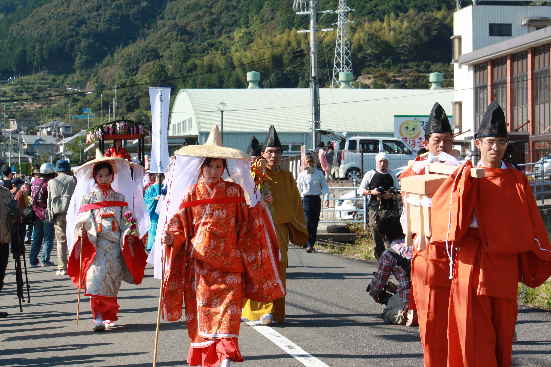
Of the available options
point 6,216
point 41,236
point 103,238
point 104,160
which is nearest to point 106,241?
point 103,238

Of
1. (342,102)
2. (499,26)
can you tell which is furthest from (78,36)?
(499,26)

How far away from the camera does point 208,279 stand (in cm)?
754

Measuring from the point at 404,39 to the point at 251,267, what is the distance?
122 metres

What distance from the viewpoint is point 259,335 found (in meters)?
9.42

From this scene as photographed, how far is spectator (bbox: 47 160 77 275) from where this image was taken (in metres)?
16.3

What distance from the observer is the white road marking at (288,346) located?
7895 mm

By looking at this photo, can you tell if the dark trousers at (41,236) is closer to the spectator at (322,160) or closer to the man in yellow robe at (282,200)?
the man in yellow robe at (282,200)

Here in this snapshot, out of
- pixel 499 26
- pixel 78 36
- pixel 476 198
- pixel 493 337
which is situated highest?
pixel 78 36

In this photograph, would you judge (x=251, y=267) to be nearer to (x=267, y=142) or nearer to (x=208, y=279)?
(x=208, y=279)

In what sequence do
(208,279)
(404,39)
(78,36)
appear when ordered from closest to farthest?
(208,279), (404,39), (78,36)

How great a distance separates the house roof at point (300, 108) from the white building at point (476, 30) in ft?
39.5

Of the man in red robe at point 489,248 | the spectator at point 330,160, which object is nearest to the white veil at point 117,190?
the man in red robe at point 489,248

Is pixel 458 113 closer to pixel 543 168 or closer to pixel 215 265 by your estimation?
pixel 543 168

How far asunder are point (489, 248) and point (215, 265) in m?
2.28
